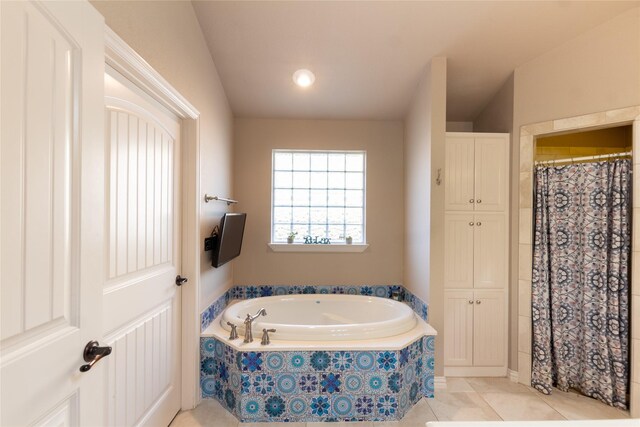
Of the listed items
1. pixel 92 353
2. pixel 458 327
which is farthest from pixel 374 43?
pixel 92 353

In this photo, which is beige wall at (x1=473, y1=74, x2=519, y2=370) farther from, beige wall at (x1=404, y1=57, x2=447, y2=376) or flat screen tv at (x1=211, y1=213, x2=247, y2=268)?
flat screen tv at (x1=211, y1=213, x2=247, y2=268)

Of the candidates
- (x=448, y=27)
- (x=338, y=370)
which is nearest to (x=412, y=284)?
(x=338, y=370)

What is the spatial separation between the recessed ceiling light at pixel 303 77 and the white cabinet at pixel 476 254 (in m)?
1.27

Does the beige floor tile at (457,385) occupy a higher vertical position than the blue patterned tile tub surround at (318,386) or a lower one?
lower

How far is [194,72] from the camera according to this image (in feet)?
7.27

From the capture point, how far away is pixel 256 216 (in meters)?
3.38

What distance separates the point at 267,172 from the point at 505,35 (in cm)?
232

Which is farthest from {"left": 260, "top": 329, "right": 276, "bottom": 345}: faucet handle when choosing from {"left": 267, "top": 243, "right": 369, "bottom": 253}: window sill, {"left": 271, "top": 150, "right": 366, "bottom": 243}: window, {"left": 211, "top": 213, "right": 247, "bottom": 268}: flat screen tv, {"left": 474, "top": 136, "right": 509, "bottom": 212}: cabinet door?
{"left": 474, "top": 136, "right": 509, "bottom": 212}: cabinet door

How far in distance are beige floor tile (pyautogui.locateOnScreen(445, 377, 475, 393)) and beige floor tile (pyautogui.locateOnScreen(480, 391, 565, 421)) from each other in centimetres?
12

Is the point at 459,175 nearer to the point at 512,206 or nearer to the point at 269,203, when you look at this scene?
the point at 512,206

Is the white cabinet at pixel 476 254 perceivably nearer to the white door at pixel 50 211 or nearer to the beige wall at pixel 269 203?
the beige wall at pixel 269 203

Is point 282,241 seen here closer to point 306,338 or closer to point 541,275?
point 306,338

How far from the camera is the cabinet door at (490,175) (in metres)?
2.70

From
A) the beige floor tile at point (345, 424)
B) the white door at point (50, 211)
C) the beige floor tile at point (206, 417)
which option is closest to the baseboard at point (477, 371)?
the beige floor tile at point (345, 424)
